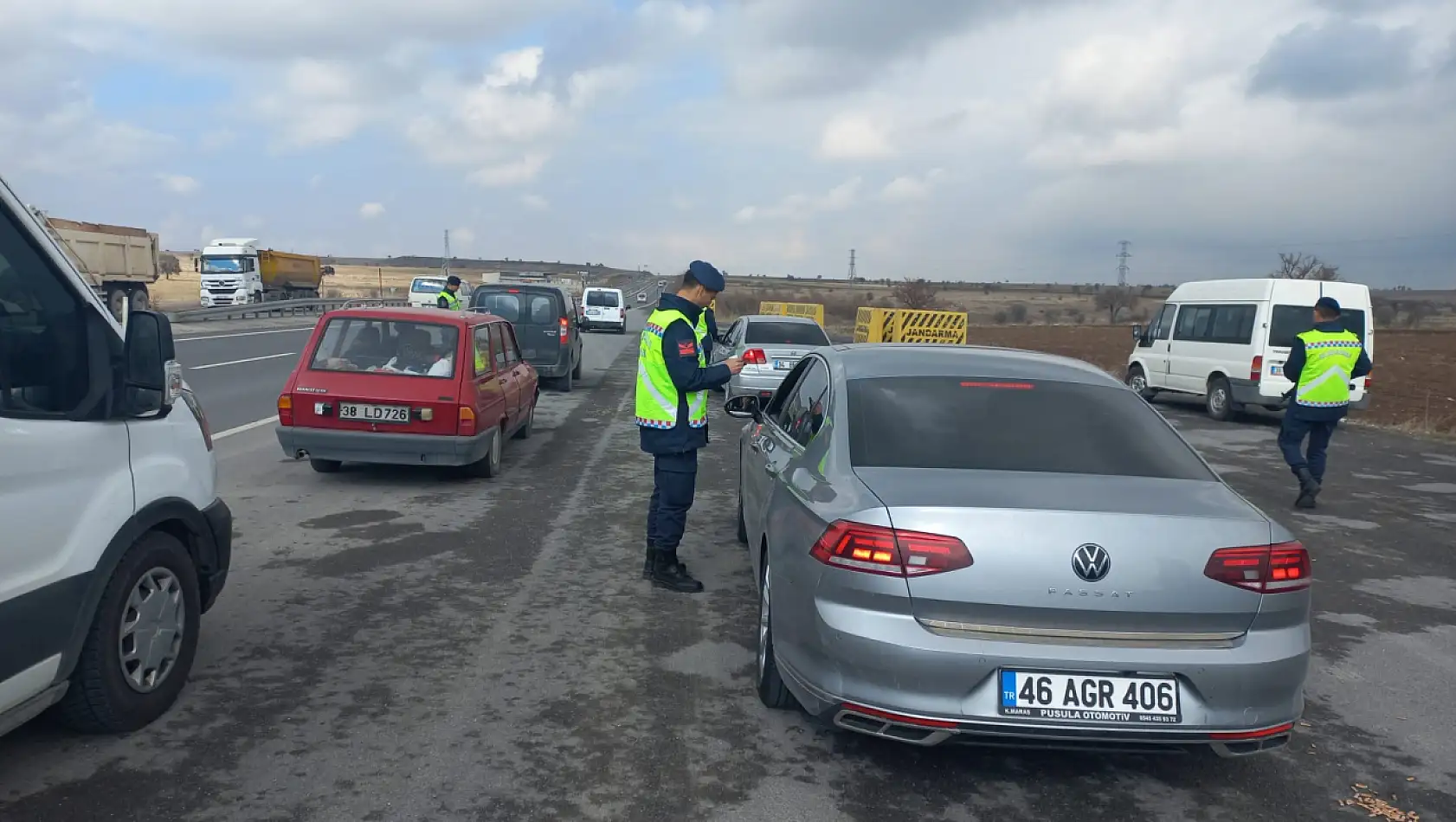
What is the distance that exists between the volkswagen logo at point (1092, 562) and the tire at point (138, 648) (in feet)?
11.0

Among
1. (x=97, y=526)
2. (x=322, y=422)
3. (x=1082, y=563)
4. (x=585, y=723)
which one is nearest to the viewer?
(x=1082, y=563)

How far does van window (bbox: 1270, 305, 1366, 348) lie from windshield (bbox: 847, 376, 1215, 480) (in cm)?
1346

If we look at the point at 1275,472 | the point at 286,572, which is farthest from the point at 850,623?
the point at 1275,472

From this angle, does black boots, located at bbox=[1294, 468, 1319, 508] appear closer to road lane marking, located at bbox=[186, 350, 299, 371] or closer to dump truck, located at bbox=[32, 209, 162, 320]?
dump truck, located at bbox=[32, 209, 162, 320]

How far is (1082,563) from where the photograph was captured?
11.4ft

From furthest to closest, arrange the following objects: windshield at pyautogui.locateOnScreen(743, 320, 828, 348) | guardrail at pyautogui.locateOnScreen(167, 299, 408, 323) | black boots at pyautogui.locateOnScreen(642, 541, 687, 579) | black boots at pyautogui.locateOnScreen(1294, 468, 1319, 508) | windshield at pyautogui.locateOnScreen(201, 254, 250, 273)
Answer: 1. windshield at pyautogui.locateOnScreen(201, 254, 250, 273)
2. guardrail at pyautogui.locateOnScreen(167, 299, 408, 323)
3. windshield at pyautogui.locateOnScreen(743, 320, 828, 348)
4. black boots at pyautogui.locateOnScreen(1294, 468, 1319, 508)
5. black boots at pyautogui.locateOnScreen(642, 541, 687, 579)

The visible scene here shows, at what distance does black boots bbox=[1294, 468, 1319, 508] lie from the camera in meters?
9.53

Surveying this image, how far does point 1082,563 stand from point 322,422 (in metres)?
7.06

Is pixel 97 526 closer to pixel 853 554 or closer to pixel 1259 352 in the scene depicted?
pixel 853 554

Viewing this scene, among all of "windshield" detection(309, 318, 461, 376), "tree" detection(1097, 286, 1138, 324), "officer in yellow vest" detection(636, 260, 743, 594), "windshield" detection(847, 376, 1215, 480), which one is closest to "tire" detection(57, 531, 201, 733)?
"officer in yellow vest" detection(636, 260, 743, 594)

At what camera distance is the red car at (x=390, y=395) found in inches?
350

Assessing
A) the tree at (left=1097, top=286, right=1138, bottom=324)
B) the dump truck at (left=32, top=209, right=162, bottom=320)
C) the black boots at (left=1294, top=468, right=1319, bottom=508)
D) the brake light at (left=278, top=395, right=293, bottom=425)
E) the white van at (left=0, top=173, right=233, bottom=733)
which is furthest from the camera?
the tree at (left=1097, top=286, right=1138, bottom=324)

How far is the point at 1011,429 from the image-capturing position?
14.1ft

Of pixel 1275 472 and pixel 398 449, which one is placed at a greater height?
pixel 398 449
